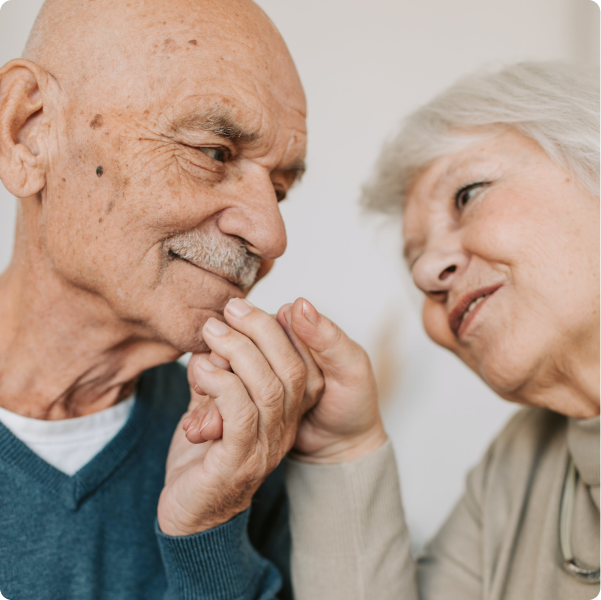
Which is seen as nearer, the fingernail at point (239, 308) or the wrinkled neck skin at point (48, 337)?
the fingernail at point (239, 308)

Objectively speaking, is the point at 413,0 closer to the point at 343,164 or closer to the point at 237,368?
the point at 343,164

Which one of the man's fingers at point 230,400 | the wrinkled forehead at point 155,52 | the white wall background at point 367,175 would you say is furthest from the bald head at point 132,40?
the white wall background at point 367,175

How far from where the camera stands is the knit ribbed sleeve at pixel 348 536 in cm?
106

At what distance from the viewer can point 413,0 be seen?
179 centimetres

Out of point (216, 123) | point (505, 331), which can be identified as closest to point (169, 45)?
point (216, 123)

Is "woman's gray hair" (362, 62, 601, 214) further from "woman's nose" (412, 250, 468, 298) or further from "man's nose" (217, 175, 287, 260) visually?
"man's nose" (217, 175, 287, 260)

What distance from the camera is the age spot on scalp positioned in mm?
874

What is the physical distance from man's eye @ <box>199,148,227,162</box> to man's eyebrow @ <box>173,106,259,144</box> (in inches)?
1.4

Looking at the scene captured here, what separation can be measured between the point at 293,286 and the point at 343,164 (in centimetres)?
45

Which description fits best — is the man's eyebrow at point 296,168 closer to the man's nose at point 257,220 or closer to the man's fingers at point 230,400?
the man's nose at point 257,220

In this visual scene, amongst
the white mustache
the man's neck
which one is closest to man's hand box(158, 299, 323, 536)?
the white mustache

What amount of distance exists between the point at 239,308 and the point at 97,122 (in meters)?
0.40

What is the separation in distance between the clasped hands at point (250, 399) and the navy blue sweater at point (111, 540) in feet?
0.27

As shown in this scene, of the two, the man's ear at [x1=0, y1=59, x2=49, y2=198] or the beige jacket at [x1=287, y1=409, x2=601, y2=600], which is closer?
the man's ear at [x1=0, y1=59, x2=49, y2=198]
